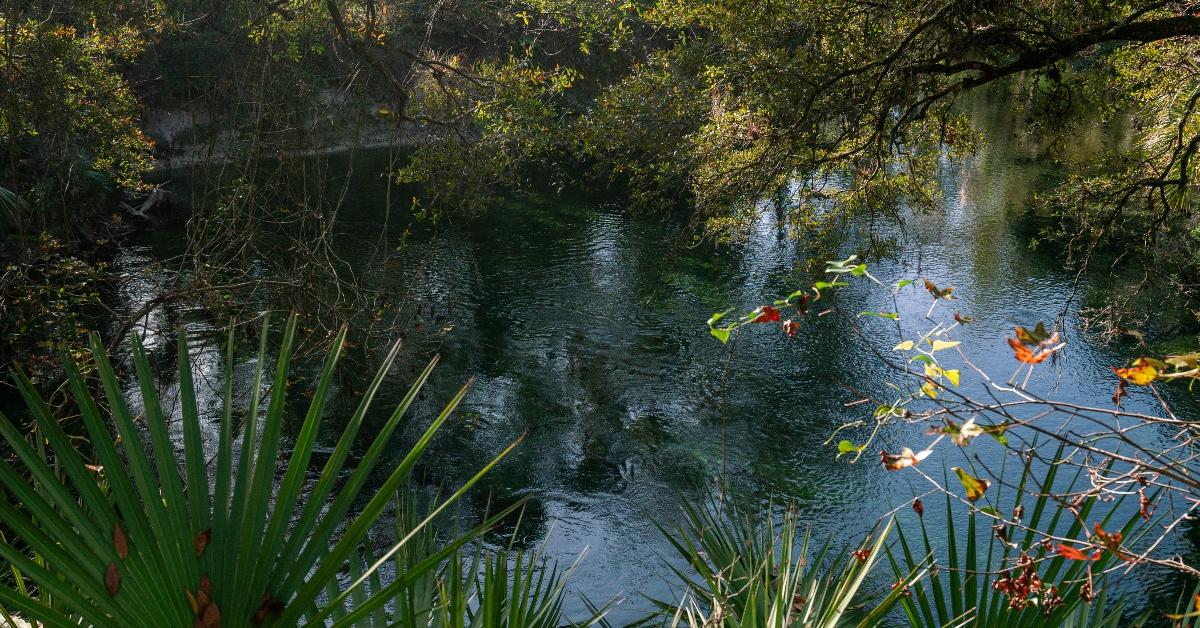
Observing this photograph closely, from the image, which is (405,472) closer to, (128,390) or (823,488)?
(823,488)

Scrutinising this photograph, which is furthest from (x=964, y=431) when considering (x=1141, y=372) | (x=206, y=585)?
(x=206, y=585)

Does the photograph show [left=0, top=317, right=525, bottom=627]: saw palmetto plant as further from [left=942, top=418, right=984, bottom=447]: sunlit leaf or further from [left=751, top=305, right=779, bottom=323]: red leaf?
[left=751, top=305, right=779, bottom=323]: red leaf

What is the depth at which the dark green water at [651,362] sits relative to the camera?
24.4ft

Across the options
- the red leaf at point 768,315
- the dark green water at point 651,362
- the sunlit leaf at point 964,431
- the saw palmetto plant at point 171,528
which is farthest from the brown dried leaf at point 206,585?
the dark green water at point 651,362

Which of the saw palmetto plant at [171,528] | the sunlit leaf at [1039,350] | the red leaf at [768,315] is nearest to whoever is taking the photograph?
the saw palmetto plant at [171,528]

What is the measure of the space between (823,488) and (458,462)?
3065 mm

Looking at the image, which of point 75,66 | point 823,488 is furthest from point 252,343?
point 823,488

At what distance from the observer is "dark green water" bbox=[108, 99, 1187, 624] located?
293 inches

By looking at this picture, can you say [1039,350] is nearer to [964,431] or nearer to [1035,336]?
[1035,336]

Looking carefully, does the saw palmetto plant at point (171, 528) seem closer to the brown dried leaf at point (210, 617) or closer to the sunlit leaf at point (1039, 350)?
the brown dried leaf at point (210, 617)

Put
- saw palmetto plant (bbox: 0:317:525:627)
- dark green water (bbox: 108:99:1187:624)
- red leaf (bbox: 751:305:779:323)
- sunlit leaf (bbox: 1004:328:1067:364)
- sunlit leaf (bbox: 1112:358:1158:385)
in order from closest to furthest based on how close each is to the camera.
Result: 1. saw palmetto plant (bbox: 0:317:525:627)
2. sunlit leaf (bbox: 1112:358:1158:385)
3. sunlit leaf (bbox: 1004:328:1067:364)
4. red leaf (bbox: 751:305:779:323)
5. dark green water (bbox: 108:99:1187:624)

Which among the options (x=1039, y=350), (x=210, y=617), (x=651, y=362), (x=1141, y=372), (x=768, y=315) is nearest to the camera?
(x=210, y=617)

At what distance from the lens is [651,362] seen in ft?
33.3

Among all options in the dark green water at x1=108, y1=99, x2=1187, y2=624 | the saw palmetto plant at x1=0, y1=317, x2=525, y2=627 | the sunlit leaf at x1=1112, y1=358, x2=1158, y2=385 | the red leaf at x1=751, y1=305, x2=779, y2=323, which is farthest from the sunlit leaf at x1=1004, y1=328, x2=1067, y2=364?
the dark green water at x1=108, y1=99, x2=1187, y2=624
